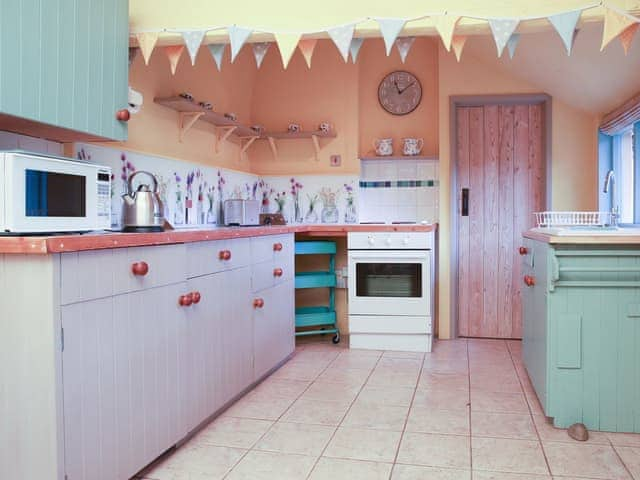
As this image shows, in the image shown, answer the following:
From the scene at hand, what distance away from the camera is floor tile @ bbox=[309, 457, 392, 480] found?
6.80ft

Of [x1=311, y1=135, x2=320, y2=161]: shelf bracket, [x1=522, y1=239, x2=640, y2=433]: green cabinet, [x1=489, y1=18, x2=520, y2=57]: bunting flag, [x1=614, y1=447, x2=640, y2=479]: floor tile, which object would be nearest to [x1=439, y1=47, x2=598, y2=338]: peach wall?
[x1=311, y1=135, x2=320, y2=161]: shelf bracket

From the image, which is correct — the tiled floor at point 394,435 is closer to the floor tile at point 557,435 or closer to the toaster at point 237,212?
the floor tile at point 557,435

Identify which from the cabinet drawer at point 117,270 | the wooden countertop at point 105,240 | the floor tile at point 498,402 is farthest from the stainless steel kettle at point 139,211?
the floor tile at point 498,402

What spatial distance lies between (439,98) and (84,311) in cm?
342

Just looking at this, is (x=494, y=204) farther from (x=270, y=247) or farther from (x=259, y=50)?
(x=259, y=50)

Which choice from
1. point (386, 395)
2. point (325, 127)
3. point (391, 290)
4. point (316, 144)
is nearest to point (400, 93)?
point (325, 127)

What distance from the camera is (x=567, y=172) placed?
14.2 ft

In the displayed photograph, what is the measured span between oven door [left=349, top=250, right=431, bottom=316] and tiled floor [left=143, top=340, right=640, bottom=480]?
59cm

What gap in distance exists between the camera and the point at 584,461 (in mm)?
2189

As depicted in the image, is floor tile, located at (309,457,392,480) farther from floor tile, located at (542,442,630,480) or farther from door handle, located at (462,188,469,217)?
door handle, located at (462,188,469,217)

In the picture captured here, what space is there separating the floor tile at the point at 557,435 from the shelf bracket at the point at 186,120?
2.51 metres

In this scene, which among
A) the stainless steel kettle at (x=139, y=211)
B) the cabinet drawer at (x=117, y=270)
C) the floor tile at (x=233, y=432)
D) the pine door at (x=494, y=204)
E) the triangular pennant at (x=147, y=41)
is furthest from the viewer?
the pine door at (x=494, y=204)

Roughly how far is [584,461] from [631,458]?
18 centimetres

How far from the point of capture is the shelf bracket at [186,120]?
3.61 m
